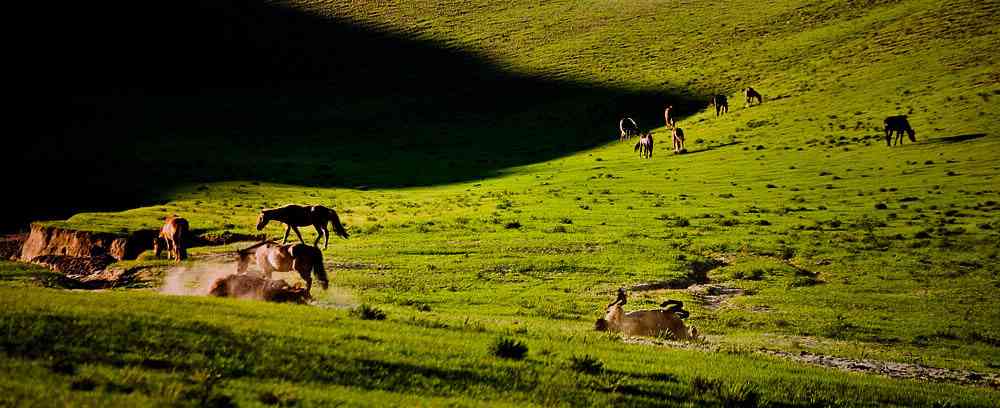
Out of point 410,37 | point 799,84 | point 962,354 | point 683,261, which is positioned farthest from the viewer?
point 410,37

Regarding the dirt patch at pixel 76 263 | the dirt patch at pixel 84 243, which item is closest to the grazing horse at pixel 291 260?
the dirt patch at pixel 76 263

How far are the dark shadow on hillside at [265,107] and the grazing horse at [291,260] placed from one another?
29507 mm

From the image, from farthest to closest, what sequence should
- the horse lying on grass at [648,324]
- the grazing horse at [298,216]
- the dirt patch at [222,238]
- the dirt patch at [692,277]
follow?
the dirt patch at [222,238] < the grazing horse at [298,216] < the dirt patch at [692,277] < the horse lying on grass at [648,324]

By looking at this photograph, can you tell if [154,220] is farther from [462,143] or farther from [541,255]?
[462,143]

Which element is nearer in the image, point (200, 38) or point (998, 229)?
point (998, 229)

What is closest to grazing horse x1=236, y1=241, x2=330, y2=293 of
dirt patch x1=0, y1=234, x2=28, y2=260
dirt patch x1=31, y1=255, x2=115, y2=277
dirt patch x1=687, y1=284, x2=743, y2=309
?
dirt patch x1=31, y1=255, x2=115, y2=277

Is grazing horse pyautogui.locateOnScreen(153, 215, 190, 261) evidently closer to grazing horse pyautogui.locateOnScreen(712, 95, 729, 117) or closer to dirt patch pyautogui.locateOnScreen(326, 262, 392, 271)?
dirt patch pyautogui.locateOnScreen(326, 262, 392, 271)

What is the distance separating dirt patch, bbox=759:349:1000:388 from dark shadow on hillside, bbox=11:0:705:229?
136ft

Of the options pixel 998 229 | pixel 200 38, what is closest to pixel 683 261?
pixel 998 229

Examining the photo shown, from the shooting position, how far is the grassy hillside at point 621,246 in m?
10.9

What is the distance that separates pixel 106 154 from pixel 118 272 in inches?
1871

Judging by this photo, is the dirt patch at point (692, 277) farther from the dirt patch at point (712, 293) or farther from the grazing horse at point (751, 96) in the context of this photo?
the grazing horse at point (751, 96)

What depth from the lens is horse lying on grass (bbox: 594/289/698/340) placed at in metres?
19.1

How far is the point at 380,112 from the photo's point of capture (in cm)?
10094
